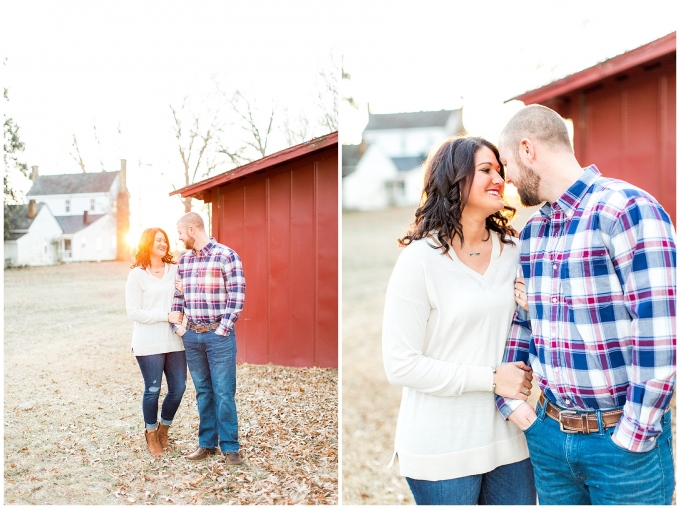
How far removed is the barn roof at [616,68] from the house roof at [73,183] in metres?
2.62

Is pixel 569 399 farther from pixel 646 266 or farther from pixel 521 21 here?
pixel 521 21

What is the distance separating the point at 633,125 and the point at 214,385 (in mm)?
3025

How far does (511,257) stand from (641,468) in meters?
0.73

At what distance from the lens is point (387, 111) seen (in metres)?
3.17

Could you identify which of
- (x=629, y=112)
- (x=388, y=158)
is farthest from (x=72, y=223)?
(x=629, y=112)

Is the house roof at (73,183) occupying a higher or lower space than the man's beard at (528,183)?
higher

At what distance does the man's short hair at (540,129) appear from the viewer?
1708 millimetres

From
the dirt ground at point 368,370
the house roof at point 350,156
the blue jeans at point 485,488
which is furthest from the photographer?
the dirt ground at point 368,370

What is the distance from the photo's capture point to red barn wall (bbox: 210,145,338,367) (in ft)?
8.76

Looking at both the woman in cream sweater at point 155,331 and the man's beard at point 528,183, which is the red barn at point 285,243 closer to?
the woman in cream sweater at point 155,331

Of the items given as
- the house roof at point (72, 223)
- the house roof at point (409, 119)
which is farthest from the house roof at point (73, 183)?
the house roof at point (409, 119)

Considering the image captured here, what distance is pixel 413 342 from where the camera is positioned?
5.59 feet

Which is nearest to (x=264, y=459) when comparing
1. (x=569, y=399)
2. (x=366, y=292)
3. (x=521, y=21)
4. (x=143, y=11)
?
(x=569, y=399)

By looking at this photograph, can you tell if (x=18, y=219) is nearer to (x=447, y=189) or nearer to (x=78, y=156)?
(x=78, y=156)
